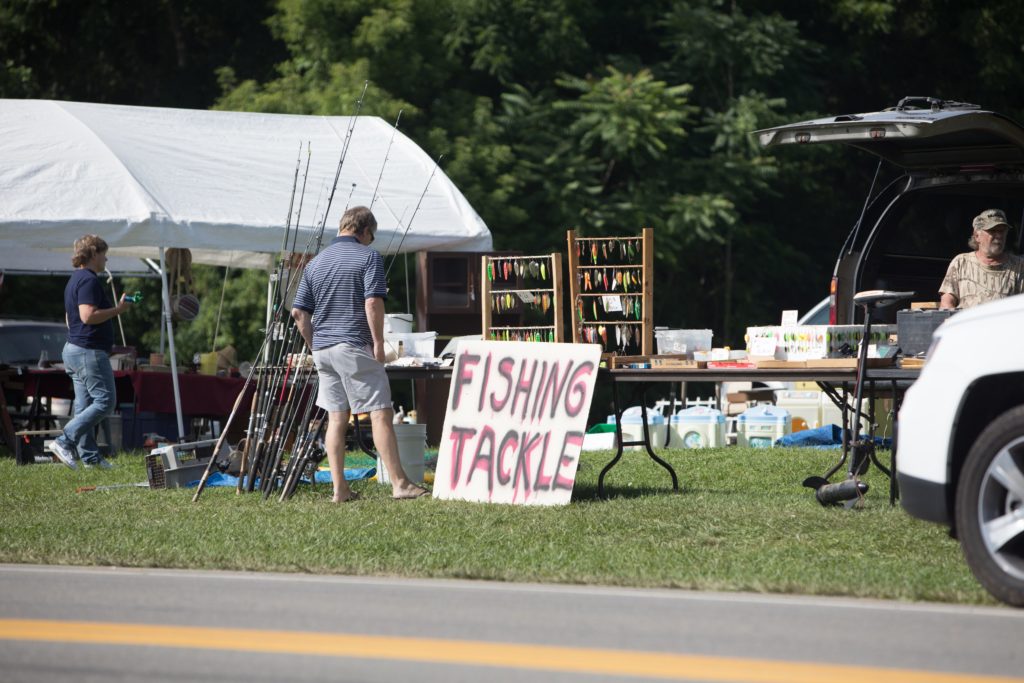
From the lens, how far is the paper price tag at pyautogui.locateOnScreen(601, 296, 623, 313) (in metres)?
10.2

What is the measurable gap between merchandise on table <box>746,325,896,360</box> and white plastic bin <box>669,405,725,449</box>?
5.91 m

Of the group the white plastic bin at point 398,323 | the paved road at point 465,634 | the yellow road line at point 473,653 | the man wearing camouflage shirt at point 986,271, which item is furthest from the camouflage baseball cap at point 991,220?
the white plastic bin at point 398,323

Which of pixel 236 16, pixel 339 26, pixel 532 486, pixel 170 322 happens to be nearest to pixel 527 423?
pixel 532 486

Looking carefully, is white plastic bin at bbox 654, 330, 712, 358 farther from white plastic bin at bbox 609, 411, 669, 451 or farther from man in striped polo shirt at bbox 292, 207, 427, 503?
white plastic bin at bbox 609, 411, 669, 451

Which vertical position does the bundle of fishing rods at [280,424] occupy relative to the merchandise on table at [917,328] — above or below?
below

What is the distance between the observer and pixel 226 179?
48.8ft

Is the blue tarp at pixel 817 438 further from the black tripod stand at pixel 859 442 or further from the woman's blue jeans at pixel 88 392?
the woman's blue jeans at pixel 88 392

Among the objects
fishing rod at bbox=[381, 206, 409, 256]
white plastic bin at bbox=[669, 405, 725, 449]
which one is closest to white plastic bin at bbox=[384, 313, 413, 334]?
fishing rod at bbox=[381, 206, 409, 256]

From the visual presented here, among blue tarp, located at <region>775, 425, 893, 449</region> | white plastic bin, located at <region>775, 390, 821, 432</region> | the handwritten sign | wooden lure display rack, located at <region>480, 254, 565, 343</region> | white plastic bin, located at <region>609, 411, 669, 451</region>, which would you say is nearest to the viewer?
the handwritten sign

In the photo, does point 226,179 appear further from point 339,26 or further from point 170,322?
point 339,26

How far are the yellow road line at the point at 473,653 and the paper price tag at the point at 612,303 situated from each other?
5122mm

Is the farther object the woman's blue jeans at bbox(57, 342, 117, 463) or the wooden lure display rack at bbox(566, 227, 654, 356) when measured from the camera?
the woman's blue jeans at bbox(57, 342, 117, 463)

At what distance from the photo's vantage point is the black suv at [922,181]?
1000 centimetres

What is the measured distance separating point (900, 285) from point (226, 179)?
682 cm
